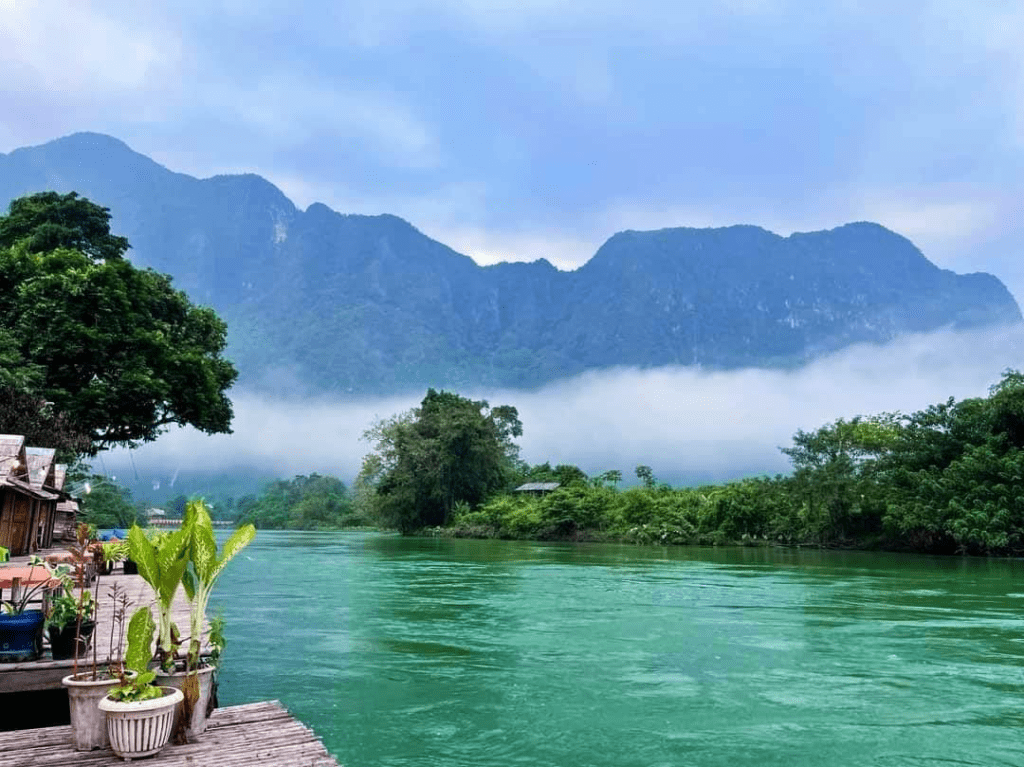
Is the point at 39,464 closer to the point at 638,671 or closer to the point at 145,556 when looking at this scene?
the point at 638,671

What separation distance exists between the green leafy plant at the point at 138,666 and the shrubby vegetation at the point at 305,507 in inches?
4093

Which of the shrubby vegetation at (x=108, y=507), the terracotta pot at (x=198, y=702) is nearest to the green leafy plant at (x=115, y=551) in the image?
the terracotta pot at (x=198, y=702)

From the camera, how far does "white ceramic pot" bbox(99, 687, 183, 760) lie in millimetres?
5184

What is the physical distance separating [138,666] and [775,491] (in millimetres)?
50166

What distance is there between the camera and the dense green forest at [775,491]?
131 ft

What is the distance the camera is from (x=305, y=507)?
123000 mm

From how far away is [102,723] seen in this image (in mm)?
5488

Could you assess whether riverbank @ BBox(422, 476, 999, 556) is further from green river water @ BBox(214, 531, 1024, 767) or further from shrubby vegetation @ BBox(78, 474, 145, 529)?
shrubby vegetation @ BBox(78, 474, 145, 529)

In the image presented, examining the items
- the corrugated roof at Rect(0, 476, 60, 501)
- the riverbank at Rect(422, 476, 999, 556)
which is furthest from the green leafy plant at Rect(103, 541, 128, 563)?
the riverbank at Rect(422, 476, 999, 556)

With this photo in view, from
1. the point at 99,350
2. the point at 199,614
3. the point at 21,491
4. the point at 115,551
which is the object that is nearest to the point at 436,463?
the point at 99,350

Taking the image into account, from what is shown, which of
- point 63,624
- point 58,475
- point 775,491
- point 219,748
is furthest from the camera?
point 775,491

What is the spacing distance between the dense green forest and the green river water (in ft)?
54.8

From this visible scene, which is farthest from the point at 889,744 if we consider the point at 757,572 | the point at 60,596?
the point at 757,572

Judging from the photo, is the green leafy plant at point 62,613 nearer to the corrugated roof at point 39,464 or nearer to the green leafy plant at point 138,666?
the green leafy plant at point 138,666
